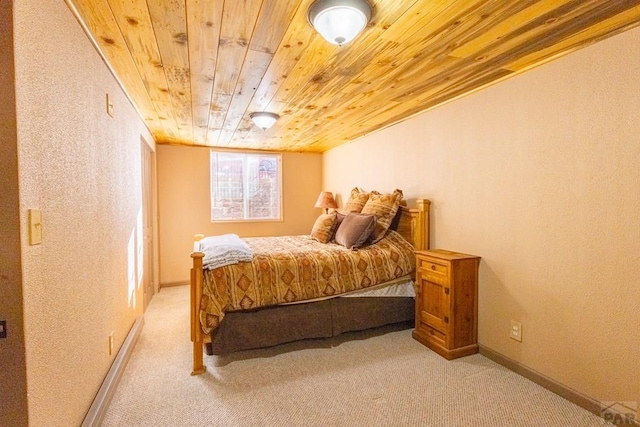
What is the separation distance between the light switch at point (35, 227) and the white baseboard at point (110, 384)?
3.41 feet

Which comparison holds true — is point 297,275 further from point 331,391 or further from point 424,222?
point 424,222

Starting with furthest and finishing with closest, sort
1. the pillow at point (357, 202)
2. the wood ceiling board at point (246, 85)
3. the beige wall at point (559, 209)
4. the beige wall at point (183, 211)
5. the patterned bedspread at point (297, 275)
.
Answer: the beige wall at point (183, 211), the pillow at point (357, 202), the patterned bedspread at point (297, 275), the wood ceiling board at point (246, 85), the beige wall at point (559, 209)

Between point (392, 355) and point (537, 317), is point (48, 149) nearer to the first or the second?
point (392, 355)

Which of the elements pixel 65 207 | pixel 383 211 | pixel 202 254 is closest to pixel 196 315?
pixel 202 254

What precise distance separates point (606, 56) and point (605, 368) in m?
1.76

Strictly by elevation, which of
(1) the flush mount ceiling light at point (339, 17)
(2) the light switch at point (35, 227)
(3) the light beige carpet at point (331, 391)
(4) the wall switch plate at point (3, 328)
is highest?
(1) the flush mount ceiling light at point (339, 17)

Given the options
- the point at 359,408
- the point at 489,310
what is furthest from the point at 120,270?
the point at 489,310

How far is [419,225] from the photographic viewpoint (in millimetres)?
3066

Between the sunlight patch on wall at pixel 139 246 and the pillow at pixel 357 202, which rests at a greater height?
the pillow at pixel 357 202

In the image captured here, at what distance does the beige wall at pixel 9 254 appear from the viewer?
3.24 feet

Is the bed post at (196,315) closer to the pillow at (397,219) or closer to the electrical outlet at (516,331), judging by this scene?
the pillow at (397,219)

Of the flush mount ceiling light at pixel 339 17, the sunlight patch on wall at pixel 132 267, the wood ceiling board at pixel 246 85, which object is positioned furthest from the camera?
the sunlight patch on wall at pixel 132 267

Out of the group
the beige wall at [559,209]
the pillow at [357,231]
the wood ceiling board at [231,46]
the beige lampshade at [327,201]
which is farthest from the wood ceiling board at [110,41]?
the beige lampshade at [327,201]

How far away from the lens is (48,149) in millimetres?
1235
